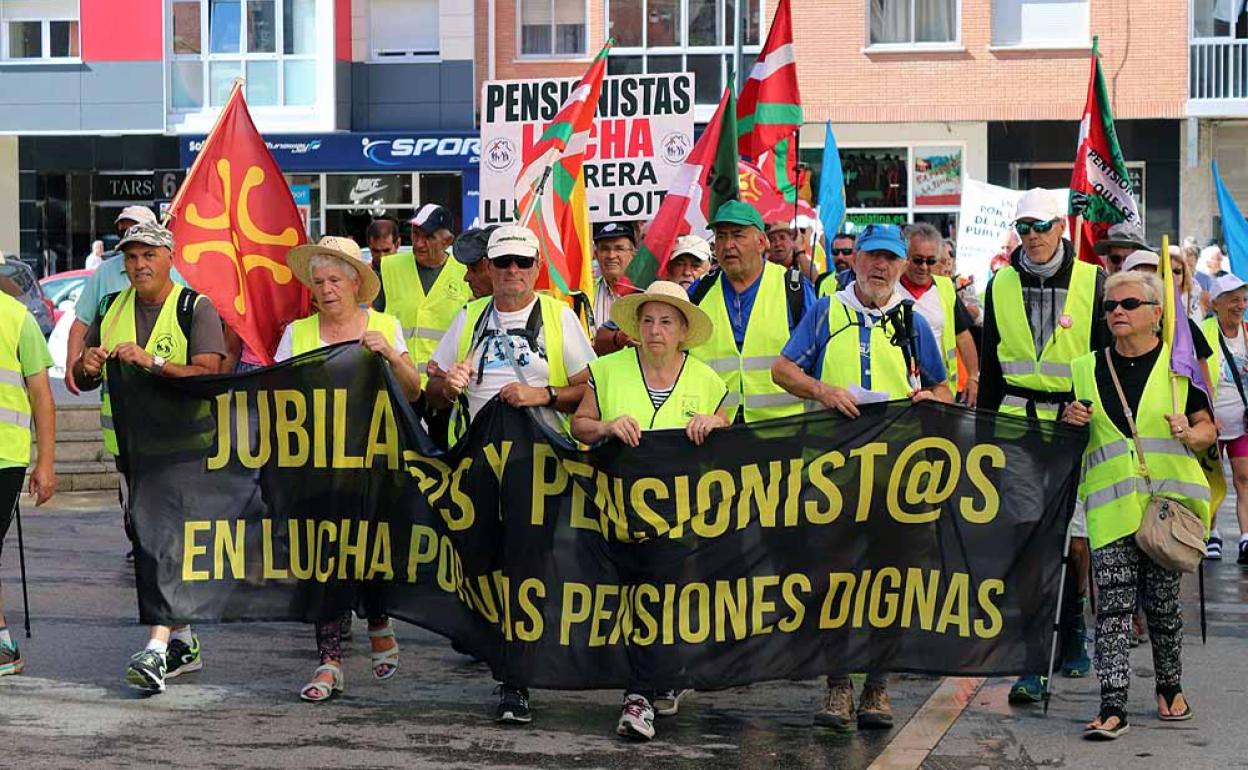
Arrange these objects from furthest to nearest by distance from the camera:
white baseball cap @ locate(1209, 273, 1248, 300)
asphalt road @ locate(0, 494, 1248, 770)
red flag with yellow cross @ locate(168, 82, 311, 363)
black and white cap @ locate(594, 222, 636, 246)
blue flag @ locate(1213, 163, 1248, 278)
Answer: blue flag @ locate(1213, 163, 1248, 278) < white baseball cap @ locate(1209, 273, 1248, 300) < black and white cap @ locate(594, 222, 636, 246) < red flag with yellow cross @ locate(168, 82, 311, 363) < asphalt road @ locate(0, 494, 1248, 770)

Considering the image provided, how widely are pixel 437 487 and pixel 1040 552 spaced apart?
236 centimetres

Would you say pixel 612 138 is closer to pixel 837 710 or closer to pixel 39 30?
pixel 837 710

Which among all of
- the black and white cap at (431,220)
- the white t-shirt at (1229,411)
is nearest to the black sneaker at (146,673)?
the black and white cap at (431,220)

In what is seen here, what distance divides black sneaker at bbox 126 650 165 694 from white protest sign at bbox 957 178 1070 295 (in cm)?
1338

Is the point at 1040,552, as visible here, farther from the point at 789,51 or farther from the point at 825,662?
the point at 789,51

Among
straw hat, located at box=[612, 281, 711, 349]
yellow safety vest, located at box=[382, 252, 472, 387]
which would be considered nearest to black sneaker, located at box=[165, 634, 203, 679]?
yellow safety vest, located at box=[382, 252, 472, 387]

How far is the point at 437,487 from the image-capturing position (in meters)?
8.16

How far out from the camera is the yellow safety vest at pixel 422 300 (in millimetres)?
10594

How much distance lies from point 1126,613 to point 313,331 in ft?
11.3

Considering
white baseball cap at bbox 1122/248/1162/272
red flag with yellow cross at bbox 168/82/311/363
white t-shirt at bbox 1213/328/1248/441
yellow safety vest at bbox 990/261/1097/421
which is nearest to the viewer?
yellow safety vest at bbox 990/261/1097/421

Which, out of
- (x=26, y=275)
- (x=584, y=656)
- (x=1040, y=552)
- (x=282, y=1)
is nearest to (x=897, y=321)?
(x=1040, y=552)

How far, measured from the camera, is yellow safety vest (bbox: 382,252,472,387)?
417 inches

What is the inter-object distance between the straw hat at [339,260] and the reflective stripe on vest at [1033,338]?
265cm

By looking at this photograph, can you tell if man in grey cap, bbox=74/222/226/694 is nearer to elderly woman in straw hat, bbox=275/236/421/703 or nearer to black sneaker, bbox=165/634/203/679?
black sneaker, bbox=165/634/203/679
